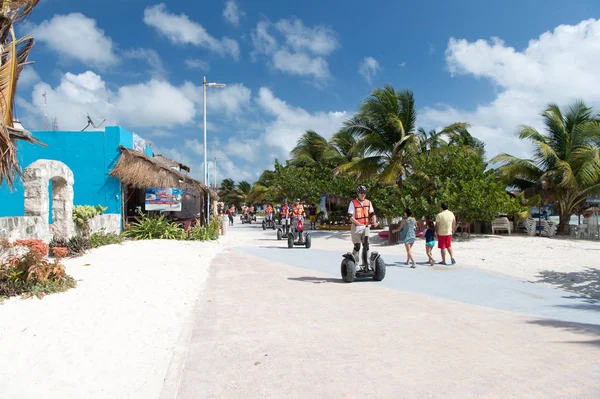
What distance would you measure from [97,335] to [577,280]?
8.35m

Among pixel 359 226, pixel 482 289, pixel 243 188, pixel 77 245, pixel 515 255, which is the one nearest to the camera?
pixel 482 289

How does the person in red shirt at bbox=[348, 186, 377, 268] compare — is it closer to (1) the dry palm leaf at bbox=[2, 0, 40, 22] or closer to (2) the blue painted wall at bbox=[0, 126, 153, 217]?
(1) the dry palm leaf at bbox=[2, 0, 40, 22]

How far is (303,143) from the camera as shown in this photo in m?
36.0

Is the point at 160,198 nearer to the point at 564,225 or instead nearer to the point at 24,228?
the point at 24,228

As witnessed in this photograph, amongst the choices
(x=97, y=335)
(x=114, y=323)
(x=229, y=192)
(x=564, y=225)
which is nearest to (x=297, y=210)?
(x=114, y=323)

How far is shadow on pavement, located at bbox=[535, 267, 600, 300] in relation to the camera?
772cm

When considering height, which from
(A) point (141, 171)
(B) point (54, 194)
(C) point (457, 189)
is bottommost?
(B) point (54, 194)

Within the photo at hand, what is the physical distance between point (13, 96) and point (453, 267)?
9256 mm

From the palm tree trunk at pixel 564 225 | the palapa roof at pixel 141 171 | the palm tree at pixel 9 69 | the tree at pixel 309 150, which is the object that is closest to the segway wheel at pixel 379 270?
the palm tree at pixel 9 69

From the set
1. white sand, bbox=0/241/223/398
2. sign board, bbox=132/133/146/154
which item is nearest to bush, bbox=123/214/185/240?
sign board, bbox=132/133/146/154

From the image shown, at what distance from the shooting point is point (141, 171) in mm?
15914

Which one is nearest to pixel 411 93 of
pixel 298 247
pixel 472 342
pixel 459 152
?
pixel 459 152

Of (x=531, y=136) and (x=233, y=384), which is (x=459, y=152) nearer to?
(x=531, y=136)

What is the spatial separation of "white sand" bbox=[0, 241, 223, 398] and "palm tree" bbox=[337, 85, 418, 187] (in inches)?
570
